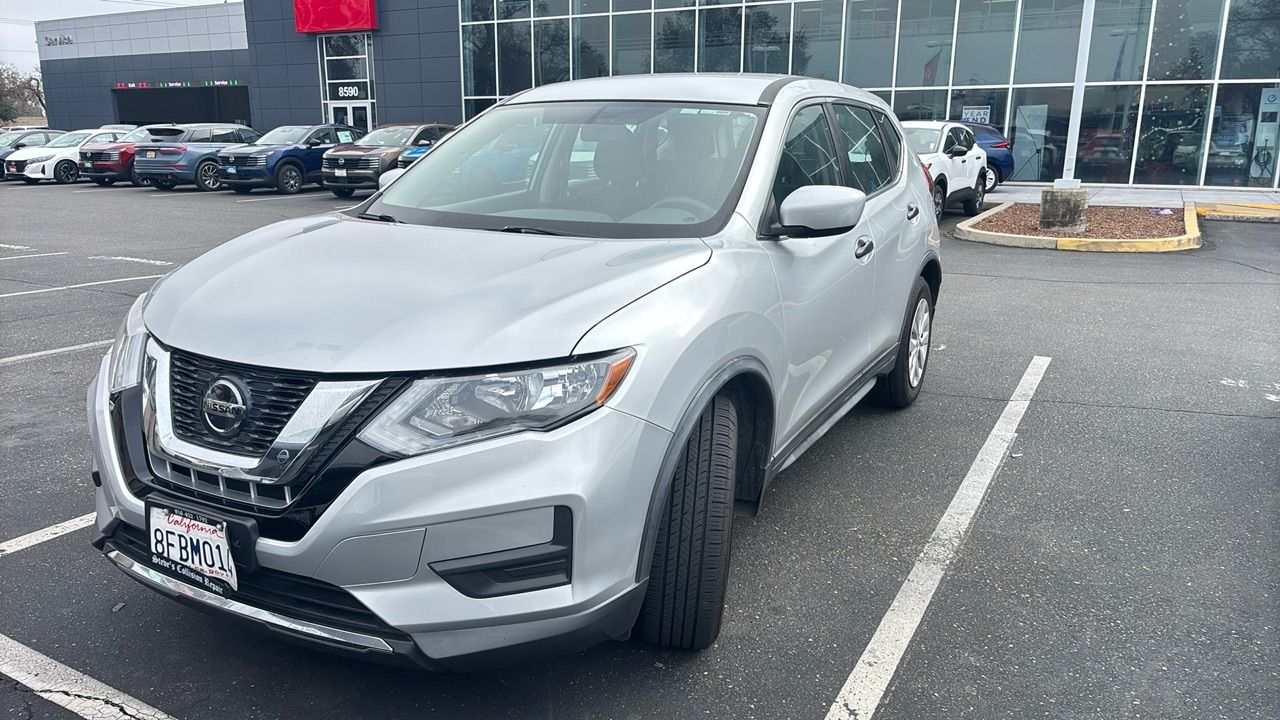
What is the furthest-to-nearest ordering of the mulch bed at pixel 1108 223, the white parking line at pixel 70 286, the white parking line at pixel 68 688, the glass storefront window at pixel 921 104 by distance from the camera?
the glass storefront window at pixel 921 104 → the mulch bed at pixel 1108 223 → the white parking line at pixel 70 286 → the white parking line at pixel 68 688

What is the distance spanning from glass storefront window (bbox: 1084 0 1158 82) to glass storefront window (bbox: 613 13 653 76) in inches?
426

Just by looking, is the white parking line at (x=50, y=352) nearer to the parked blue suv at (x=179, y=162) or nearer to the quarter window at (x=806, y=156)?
the quarter window at (x=806, y=156)

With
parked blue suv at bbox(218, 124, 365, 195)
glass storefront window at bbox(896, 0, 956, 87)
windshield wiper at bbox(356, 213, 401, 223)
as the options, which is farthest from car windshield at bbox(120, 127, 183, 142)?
windshield wiper at bbox(356, 213, 401, 223)

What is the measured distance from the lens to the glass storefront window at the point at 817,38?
23438mm

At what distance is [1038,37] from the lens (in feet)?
69.8

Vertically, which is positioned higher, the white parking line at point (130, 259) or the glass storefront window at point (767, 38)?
the glass storefront window at point (767, 38)

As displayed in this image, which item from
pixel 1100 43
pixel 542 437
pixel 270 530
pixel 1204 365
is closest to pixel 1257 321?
pixel 1204 365

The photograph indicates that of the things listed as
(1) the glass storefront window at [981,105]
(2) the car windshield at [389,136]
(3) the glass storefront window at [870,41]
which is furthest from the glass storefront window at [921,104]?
(2) the car windshield at [389,136]

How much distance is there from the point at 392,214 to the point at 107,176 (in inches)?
983

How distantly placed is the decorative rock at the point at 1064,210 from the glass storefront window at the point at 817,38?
11.3 meters

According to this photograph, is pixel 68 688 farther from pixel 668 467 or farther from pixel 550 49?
pixel 550 49

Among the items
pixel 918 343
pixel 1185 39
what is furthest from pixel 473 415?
pixel 1185 39

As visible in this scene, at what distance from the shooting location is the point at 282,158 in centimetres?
2166

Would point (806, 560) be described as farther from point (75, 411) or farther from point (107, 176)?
point (107, 176)
